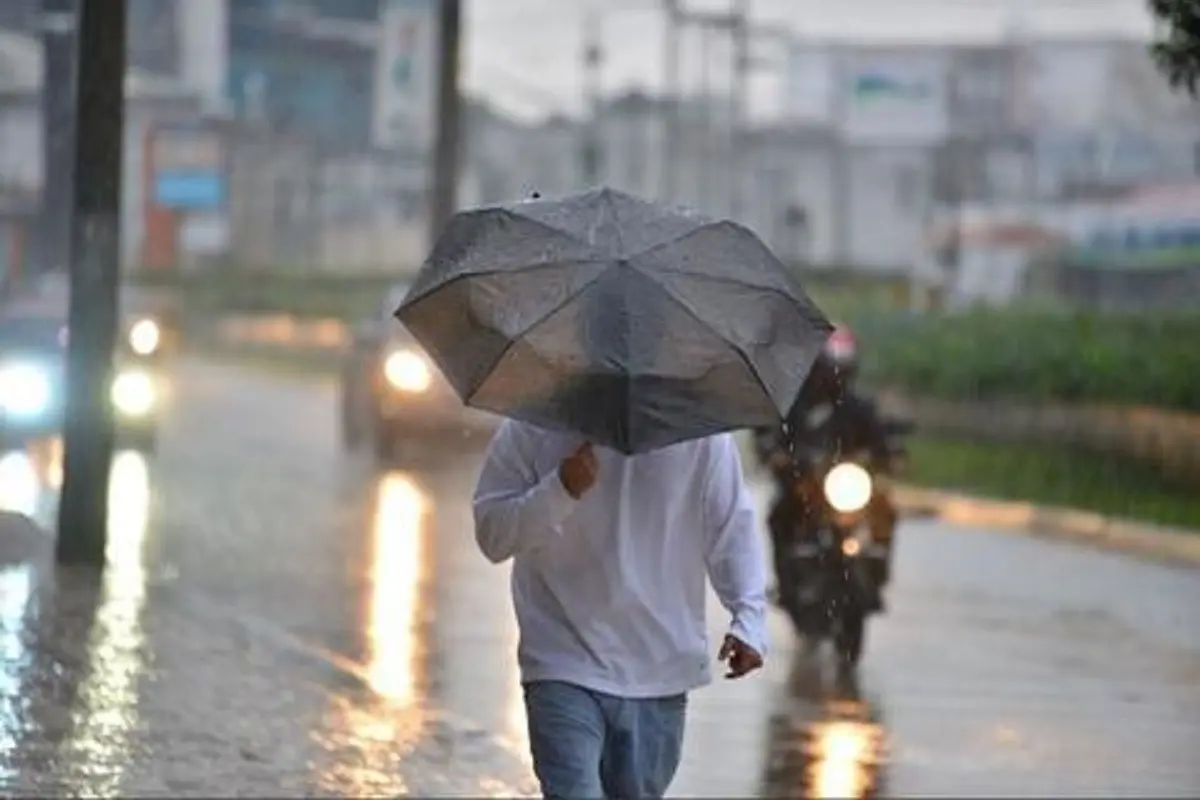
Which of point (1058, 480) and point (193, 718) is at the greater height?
point (193, 718)

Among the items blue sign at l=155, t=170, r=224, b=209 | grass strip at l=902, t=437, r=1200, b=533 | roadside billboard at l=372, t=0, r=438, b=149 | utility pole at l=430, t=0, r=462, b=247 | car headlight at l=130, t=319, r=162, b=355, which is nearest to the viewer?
grass strip at l=902, t=437, r=1200, b=533

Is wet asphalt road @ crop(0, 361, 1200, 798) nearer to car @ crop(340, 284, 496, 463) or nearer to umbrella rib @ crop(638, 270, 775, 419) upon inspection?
umbrella rib @ crop(638, 270, 775, 419)

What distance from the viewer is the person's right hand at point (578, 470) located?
6.34m

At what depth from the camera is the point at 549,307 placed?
6273 mm

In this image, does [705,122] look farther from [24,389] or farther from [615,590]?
[615,590]

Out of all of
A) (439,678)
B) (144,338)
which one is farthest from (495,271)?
(144,338)

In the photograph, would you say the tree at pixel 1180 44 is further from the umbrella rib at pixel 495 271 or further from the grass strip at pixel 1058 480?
the grass strip at pixel 1058 480

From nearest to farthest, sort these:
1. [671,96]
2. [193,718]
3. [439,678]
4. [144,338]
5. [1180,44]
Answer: [1180,44] → [193,718] → [439,678] → [144,338] → [671,96]

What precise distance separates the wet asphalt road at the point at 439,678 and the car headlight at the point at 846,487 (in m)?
0.81

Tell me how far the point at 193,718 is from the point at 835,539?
4.37 meters

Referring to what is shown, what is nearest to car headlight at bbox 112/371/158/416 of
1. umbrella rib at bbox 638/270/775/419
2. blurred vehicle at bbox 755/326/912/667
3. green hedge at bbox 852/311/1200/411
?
green hedge at bbox 852/311/1200/411

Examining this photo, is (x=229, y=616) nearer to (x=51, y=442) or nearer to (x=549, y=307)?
(x=51, y=442)

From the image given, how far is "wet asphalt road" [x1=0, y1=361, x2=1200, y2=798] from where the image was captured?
998cm

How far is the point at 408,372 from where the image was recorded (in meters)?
26.6
